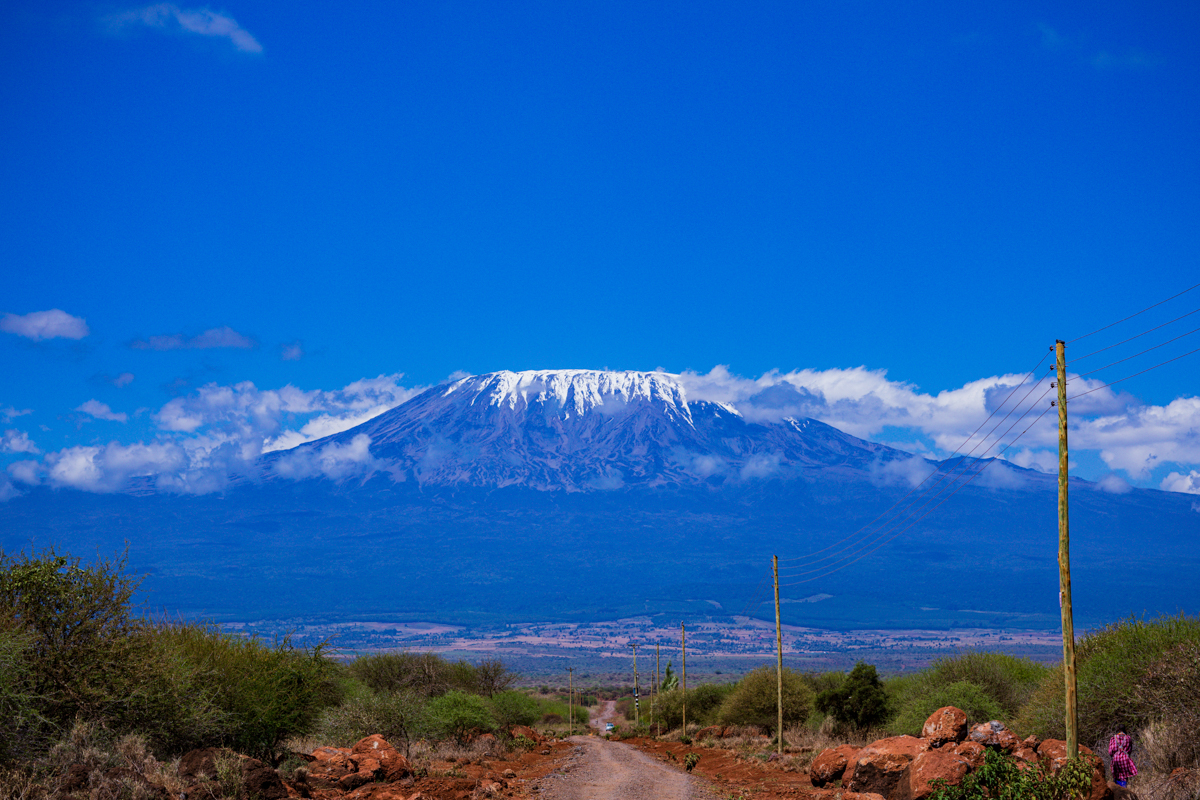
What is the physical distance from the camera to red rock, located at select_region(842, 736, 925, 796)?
19406mm

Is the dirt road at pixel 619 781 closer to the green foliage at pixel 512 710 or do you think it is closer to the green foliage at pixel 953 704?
the green foliage at pixel 953 704

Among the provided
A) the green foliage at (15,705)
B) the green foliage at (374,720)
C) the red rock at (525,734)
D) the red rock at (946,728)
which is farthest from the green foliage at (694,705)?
the green foliage at (15,705)

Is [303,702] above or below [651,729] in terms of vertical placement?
above

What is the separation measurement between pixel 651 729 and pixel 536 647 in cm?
13130

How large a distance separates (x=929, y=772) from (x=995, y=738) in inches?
86.7

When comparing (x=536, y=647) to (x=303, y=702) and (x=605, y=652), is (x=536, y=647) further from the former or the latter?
(x=303, y=702)

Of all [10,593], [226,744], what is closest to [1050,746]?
[226,744]

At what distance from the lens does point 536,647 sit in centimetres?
18800

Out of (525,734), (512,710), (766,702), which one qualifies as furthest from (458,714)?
(766,702)

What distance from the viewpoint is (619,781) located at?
2508cm

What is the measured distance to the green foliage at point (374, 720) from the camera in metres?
27.6

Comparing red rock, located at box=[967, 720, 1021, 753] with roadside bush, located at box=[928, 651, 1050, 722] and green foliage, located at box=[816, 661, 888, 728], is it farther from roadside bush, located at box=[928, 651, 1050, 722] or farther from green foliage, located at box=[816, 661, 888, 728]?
green foliage, located at box=[816, 661, 888, 728]

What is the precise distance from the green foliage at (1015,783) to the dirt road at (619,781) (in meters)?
6.57

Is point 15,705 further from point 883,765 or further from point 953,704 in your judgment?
point 953,704
